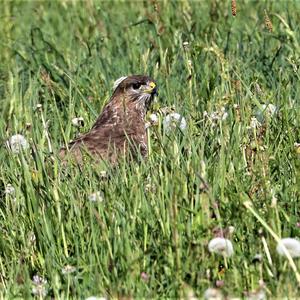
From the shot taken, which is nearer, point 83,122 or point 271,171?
point 271,171

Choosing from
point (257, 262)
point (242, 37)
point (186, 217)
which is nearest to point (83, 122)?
point (242, 37)

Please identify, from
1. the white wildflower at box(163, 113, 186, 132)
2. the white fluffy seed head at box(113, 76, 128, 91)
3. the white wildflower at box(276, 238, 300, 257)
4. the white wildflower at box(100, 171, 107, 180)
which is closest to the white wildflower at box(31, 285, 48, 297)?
the white wildflower at box(100, 171, 107, 180)

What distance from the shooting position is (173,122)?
5.64 metres

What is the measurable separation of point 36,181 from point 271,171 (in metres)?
1.13

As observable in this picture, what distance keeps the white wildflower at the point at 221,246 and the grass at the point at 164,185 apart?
0.33 ft

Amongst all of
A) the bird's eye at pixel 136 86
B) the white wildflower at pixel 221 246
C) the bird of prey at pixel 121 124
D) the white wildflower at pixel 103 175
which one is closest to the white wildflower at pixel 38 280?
the white wildflower at pixel 103 175

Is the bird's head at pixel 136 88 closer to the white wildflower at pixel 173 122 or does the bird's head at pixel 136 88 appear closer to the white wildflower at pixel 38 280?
the white wildflower at pixel 173 122

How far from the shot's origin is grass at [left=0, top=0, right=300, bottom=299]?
169 inches

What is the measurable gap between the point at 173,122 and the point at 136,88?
4.80 feet

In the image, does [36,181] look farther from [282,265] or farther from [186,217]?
[282,265]

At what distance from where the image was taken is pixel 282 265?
416cm

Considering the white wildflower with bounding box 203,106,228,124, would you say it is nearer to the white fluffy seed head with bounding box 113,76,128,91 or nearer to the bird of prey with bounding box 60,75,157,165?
the bird of prey with bounding box 60,75,157,165

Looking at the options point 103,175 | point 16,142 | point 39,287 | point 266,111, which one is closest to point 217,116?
point 266,111

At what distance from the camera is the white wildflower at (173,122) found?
18.4ft
